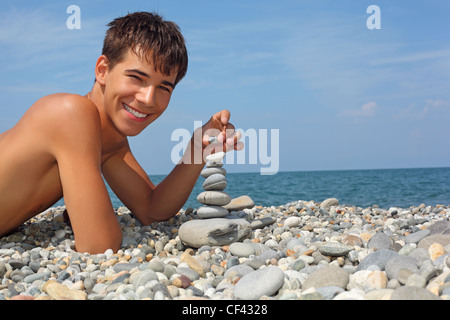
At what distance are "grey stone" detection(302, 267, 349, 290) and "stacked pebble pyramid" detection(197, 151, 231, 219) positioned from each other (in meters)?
2.19

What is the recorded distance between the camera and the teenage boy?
158 inches

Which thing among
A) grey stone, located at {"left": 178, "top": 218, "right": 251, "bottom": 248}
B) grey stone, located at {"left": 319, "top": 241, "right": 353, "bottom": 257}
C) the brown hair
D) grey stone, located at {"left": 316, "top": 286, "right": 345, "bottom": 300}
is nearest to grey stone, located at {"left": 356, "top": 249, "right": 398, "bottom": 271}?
grey stone, located at {"left": 319, "top": 241, "right": 353, "bottom": 257}

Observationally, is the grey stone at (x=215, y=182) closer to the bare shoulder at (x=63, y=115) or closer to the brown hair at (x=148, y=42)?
the brown hair at (x=148, y=42)

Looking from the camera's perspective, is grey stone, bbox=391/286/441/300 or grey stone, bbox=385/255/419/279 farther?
grey stone, bbox=385/255/419/279

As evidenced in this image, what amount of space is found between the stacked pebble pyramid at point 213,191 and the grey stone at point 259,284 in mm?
2106

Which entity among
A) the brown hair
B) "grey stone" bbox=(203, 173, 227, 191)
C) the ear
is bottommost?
"grey stone" bbox=(203, 173, 227, 191)

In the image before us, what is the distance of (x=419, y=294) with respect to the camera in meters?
2.15

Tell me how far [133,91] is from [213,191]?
1.43m

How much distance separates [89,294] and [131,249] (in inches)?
52.5

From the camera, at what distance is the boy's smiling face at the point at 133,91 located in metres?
4.13

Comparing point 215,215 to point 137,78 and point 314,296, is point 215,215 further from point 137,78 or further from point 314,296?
point 314,296

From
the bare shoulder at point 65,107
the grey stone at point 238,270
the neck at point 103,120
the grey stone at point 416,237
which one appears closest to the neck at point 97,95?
the neck at point 103,120

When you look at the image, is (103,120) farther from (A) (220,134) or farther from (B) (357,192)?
(B) (357,192)

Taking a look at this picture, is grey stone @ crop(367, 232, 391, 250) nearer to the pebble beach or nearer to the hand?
the pebble beach
